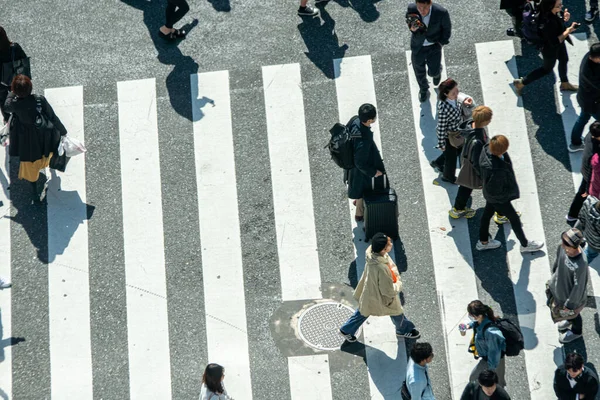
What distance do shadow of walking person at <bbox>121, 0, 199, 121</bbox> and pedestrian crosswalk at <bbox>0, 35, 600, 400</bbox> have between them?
149 mm

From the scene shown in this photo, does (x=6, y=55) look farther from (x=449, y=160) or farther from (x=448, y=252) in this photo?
(x=448, y=252)

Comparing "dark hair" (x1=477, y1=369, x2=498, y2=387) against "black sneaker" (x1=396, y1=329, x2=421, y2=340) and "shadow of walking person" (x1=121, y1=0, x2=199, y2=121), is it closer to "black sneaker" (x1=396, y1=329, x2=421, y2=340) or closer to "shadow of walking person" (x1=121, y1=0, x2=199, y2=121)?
"black sneaker" (x1=396, y1=329, x2=421, y2=340)

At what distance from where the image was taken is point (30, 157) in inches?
512

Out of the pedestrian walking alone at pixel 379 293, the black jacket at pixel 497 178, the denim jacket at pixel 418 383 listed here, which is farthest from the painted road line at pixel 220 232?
the black jacket at pixel 497 178

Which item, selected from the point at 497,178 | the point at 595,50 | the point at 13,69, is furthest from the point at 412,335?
the point at 13,69

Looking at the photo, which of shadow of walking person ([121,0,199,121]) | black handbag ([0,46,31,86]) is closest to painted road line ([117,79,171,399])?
shadow of walking person ([121,0,199,121])

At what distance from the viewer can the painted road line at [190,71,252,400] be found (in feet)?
40.2

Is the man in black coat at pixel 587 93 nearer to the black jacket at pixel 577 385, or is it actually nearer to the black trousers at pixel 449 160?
the black trousers at pixel 449 160

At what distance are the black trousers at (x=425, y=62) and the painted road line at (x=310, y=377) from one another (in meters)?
3.76

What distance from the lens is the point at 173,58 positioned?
1434cm

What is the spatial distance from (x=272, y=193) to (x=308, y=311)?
161cm

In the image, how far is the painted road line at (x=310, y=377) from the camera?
11906 millimetres

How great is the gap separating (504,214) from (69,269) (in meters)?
5.09

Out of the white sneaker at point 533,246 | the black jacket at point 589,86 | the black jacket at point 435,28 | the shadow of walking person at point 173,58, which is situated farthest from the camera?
the shadow of walking person at point 173,58
